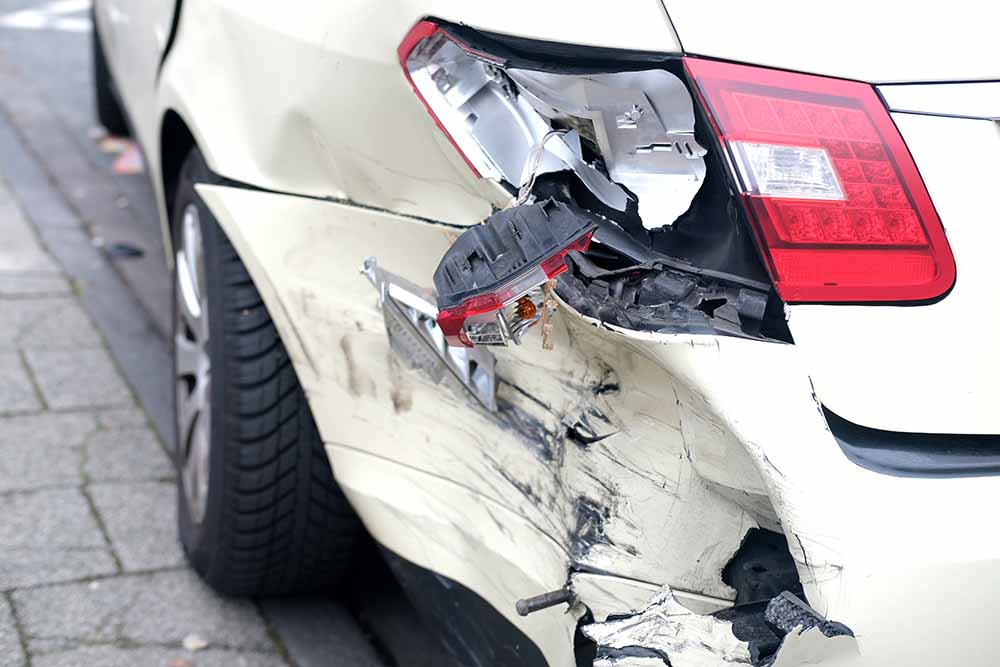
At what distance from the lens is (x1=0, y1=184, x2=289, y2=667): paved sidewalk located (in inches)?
91.0

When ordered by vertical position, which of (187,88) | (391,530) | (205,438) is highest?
(187,88)

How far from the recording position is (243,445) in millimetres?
2139

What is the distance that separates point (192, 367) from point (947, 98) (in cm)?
173

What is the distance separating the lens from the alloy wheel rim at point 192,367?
89.4 inches

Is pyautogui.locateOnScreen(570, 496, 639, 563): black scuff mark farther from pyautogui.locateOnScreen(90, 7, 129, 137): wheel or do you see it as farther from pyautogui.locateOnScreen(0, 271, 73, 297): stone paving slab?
pyautogui.locateOnScreen(90, 7, 129, 137): wheel

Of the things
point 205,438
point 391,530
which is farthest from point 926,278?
point 205,438

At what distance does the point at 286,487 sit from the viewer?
2180 mm

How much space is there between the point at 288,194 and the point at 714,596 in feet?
3.21

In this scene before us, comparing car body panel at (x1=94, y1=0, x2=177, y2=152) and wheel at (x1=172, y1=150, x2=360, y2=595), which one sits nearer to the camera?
wheel at (x1=172, y1=150, x2=360, y2=595)

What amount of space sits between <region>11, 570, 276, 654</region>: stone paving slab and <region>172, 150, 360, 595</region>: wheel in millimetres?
79

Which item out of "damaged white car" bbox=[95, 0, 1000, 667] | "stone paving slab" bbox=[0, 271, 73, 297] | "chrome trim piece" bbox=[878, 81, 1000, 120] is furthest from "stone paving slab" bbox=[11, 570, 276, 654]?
"chrome trim piece" bbox=[878, 81, 1000, 120]

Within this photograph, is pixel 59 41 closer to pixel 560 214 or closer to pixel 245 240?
pixel 245 240

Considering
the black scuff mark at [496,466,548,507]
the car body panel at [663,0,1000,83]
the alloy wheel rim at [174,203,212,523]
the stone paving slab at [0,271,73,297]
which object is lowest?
the stone paving slab at [0,271,73,297]

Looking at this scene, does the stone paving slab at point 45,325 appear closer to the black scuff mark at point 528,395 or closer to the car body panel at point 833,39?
the black scuff mark at point 528,395
